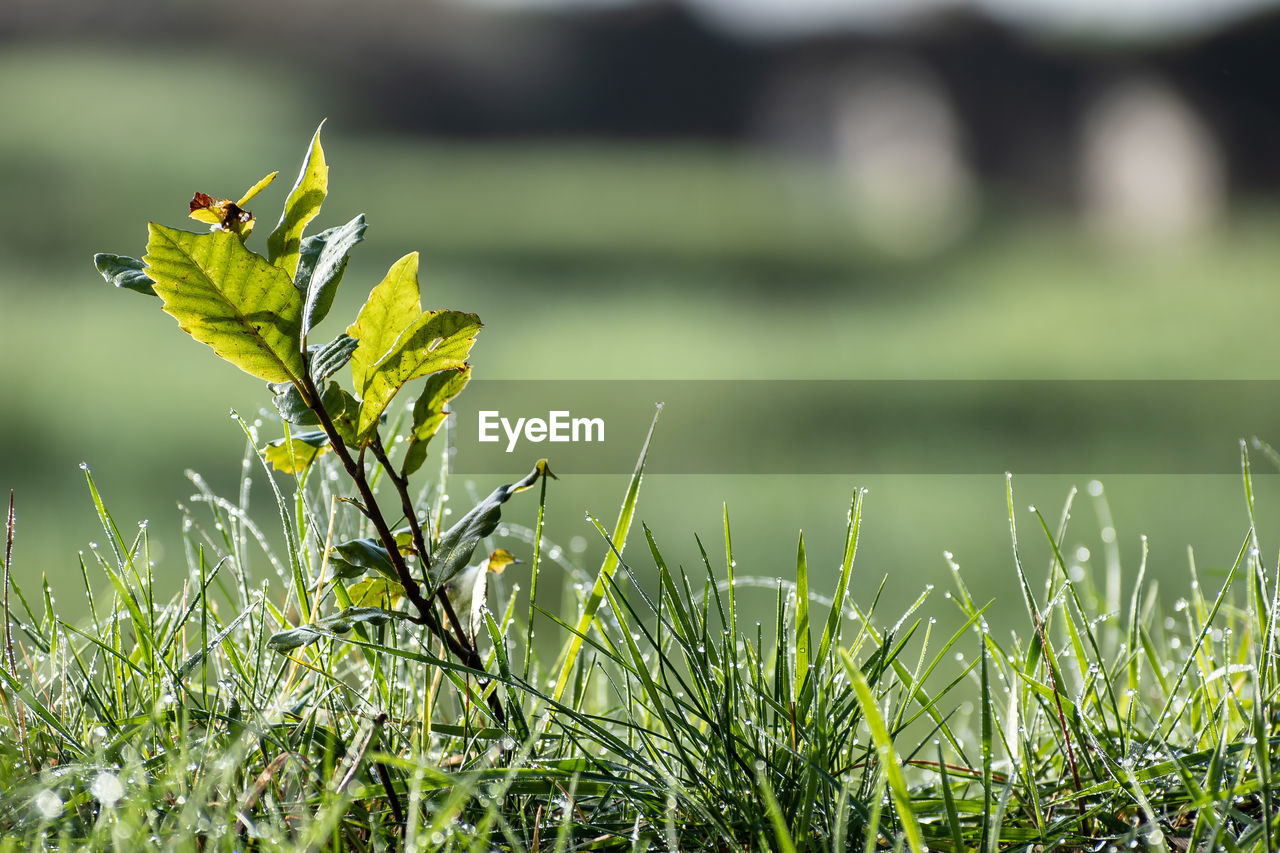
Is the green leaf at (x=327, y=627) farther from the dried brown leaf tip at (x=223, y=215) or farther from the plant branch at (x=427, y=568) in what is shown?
the dried brown leaf tip at (x=223, y=215)

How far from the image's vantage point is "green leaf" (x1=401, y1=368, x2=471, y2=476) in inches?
16.4

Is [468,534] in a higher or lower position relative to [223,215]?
lower

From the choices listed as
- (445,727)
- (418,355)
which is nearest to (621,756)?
(445,727)

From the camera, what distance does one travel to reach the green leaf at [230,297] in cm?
35

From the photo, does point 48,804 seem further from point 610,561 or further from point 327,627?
point 610,561

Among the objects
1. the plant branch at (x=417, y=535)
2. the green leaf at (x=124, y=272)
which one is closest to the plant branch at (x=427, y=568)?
the plant branch at (x=417, y=535)

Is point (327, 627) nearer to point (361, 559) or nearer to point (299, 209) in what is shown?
point (361, 559)

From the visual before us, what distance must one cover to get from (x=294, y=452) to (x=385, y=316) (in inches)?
3.1

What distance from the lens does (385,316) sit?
40 centimetres

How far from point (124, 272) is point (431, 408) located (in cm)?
13

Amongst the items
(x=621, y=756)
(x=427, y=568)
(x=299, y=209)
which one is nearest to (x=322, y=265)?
(x=299, y=209)

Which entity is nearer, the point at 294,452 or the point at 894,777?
the point at 894,777

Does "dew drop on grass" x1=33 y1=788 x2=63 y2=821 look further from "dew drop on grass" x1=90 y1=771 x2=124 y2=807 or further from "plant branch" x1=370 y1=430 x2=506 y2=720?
"plant branch" x1=370 y1=430 x2=506 y2=720

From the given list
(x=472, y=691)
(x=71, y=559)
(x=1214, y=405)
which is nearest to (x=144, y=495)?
(x=71, y=559)
